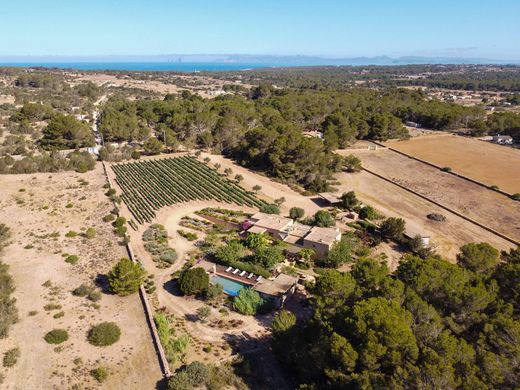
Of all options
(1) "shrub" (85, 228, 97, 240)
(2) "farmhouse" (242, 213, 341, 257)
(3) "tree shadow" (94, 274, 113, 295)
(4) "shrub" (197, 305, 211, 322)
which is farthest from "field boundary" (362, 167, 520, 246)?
(1) "shrub" (85, 228, 97, 240)

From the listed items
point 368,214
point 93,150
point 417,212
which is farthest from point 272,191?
point 93,150

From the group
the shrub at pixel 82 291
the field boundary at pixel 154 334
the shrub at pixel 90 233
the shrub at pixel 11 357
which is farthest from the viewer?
the shrub at pixel 90 233

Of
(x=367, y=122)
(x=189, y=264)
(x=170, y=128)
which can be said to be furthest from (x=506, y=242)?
(x=170, y=128)

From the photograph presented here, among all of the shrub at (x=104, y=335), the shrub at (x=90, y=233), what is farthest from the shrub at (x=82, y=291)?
the shrub at (x=90, y=233)

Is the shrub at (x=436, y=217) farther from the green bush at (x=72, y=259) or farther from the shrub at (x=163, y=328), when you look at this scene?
the green bush at (x=72, y=259)

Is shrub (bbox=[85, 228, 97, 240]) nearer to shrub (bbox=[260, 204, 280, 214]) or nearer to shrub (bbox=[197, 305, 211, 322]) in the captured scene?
shrub (bbox=[197, 305, 211, 322])

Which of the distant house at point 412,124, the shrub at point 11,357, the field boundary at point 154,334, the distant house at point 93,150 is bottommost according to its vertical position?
the field boundary at point 154,334

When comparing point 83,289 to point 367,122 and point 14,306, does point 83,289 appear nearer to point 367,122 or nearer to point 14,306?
point 14,306
